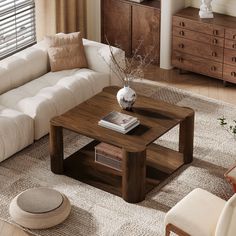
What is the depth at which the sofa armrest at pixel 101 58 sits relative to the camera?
7.93 metres

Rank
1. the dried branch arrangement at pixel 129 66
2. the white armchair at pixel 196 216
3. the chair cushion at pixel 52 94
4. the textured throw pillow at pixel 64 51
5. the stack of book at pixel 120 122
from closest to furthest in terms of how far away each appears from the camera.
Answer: the white armchair at pixel 196 216, the stack of book at pixel 120 122, the chair cushion at pixel 52 94, the dried branch arrangement at pixel 129 66, the textured throw pillow at pixel 64 51

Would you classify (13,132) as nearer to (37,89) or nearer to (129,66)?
(37,89)

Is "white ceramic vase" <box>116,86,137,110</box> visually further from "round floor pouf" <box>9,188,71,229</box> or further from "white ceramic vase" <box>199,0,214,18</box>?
"white ceramic vase" <box>199,0,214,18</box>

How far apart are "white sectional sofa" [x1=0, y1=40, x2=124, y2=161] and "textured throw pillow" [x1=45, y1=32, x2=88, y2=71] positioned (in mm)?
74

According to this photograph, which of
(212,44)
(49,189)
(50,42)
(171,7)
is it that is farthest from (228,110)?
(49,189)

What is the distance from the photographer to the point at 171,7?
27.9 ft

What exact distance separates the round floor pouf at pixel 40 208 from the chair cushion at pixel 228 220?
144 cm

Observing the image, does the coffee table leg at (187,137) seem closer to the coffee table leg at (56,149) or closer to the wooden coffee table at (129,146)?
Result: the wooden coffee table at (129,146)

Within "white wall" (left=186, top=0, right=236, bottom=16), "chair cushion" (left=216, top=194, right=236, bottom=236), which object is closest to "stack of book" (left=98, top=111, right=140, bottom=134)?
"chair cushion" (left=216, top=194, right=236, bottom=236)

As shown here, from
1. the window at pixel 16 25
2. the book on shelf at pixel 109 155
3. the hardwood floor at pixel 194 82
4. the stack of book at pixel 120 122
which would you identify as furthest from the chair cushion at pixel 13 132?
the hardwood floor at pixel 194 82

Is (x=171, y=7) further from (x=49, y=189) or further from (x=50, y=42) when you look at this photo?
(x=49, y=189)

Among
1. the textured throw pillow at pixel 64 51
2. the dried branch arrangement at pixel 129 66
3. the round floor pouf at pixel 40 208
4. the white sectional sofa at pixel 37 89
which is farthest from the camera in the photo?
the textured throw pillow at pixel 64 51

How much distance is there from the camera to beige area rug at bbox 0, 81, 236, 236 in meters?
6.05

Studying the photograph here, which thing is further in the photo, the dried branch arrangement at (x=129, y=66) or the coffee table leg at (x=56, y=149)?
the dried branch arrangement at (x=129, y=66)
